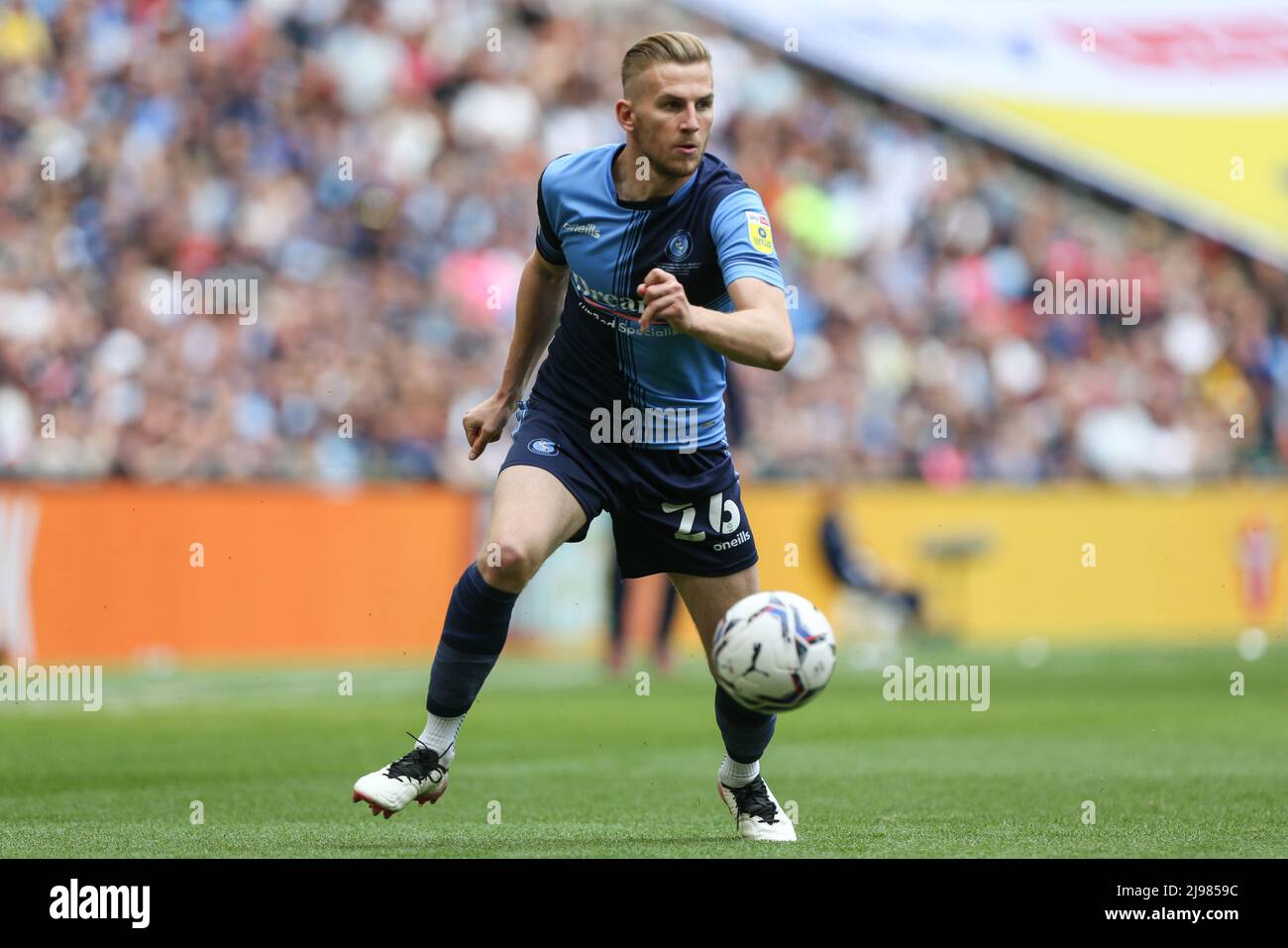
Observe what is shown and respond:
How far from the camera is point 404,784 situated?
20.5 ft

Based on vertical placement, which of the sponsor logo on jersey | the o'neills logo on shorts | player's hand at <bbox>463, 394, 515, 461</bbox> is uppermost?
the sponsor logo on jersey

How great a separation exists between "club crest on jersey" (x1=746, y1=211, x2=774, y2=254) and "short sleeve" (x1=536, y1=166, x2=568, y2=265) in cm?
79

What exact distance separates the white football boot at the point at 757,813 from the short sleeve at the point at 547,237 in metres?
1.90

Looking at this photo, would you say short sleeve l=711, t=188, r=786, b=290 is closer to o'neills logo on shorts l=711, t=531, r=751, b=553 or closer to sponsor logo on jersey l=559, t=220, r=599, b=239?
sponsor logo on jersey l=559, t=220, r=599, b=239

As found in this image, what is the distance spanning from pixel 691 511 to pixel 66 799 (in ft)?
9.53

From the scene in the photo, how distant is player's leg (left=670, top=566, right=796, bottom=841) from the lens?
6.62 metres

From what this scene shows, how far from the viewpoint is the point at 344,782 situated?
Answer: 845 centimetres

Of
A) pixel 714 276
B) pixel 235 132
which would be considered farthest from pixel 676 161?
pixel 235 132

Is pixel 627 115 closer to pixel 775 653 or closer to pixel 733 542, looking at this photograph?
pixel 733 542

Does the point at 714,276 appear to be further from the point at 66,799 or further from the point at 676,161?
the point at 66,799

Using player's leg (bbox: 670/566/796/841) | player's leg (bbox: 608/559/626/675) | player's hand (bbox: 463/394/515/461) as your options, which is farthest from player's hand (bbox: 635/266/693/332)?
player's leg (bbox: 608/559/626/675)

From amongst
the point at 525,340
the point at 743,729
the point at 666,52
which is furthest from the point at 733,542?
the point at 666,52

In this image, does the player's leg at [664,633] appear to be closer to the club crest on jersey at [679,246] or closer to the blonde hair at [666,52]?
the club crest on jersey at [679,246]

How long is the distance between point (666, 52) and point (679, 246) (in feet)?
2.03
